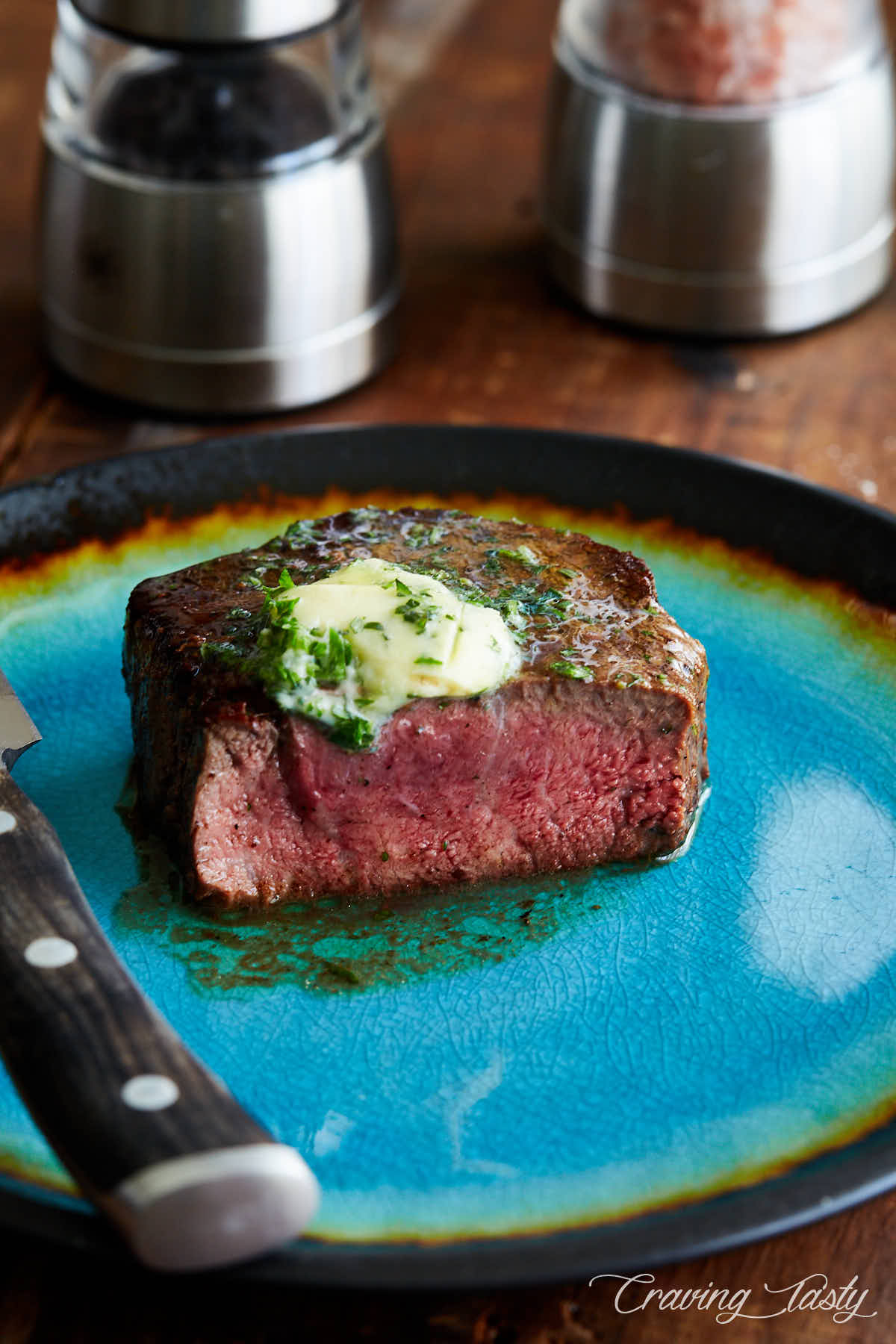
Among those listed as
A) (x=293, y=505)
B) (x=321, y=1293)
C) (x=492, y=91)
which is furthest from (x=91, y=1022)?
(x=492, y=91)

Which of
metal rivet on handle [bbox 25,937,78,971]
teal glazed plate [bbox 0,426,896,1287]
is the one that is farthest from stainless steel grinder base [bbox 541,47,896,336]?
metal rivet on handle [bbox 25,937,78,971]

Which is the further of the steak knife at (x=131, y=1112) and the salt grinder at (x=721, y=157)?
the salt grinder at (x=721, y=157)

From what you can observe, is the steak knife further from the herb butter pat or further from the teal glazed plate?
the herb butter pat

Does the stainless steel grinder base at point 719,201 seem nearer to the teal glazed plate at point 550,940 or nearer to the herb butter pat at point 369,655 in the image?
the teal glazed plate at point 550,940

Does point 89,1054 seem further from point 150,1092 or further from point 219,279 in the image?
point 219,279

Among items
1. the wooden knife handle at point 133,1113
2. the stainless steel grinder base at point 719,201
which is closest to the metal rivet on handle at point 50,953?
the wooden knife handle at point 133,1113

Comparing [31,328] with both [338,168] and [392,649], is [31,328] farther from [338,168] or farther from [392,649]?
[392,649]

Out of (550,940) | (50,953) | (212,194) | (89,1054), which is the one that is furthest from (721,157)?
(89,1054)
